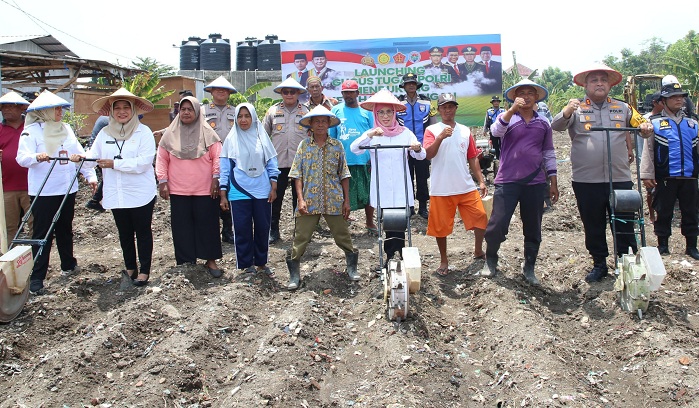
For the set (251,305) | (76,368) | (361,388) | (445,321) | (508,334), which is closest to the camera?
(361,388)

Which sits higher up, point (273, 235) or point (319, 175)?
point (319, 175)

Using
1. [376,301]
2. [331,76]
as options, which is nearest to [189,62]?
[331,76]

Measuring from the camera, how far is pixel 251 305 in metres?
5.76

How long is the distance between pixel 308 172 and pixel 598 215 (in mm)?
2764

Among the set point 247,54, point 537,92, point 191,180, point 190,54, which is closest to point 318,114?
point 191,180

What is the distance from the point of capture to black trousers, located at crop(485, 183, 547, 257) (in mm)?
5957

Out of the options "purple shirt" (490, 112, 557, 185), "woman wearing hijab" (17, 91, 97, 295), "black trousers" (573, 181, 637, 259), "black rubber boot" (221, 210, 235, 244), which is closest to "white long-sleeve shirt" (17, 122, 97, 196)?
"woman wearing hijab" (17, 91, 97, 295)

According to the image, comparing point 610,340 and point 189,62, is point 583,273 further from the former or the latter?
point 189,62

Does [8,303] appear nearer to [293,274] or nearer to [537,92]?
[293,274]

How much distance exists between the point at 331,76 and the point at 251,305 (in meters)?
13.2

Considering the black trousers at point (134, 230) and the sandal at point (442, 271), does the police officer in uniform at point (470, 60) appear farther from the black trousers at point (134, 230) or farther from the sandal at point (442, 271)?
the black trousers at point (134, 230)

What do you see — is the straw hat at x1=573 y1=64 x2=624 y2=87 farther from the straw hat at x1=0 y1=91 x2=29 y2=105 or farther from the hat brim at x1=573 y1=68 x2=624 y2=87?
the straw hat at x1=0 y1=91 x2=29 y2=105

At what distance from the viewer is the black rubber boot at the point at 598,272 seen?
6.10 meters

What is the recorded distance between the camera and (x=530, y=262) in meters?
6.17
